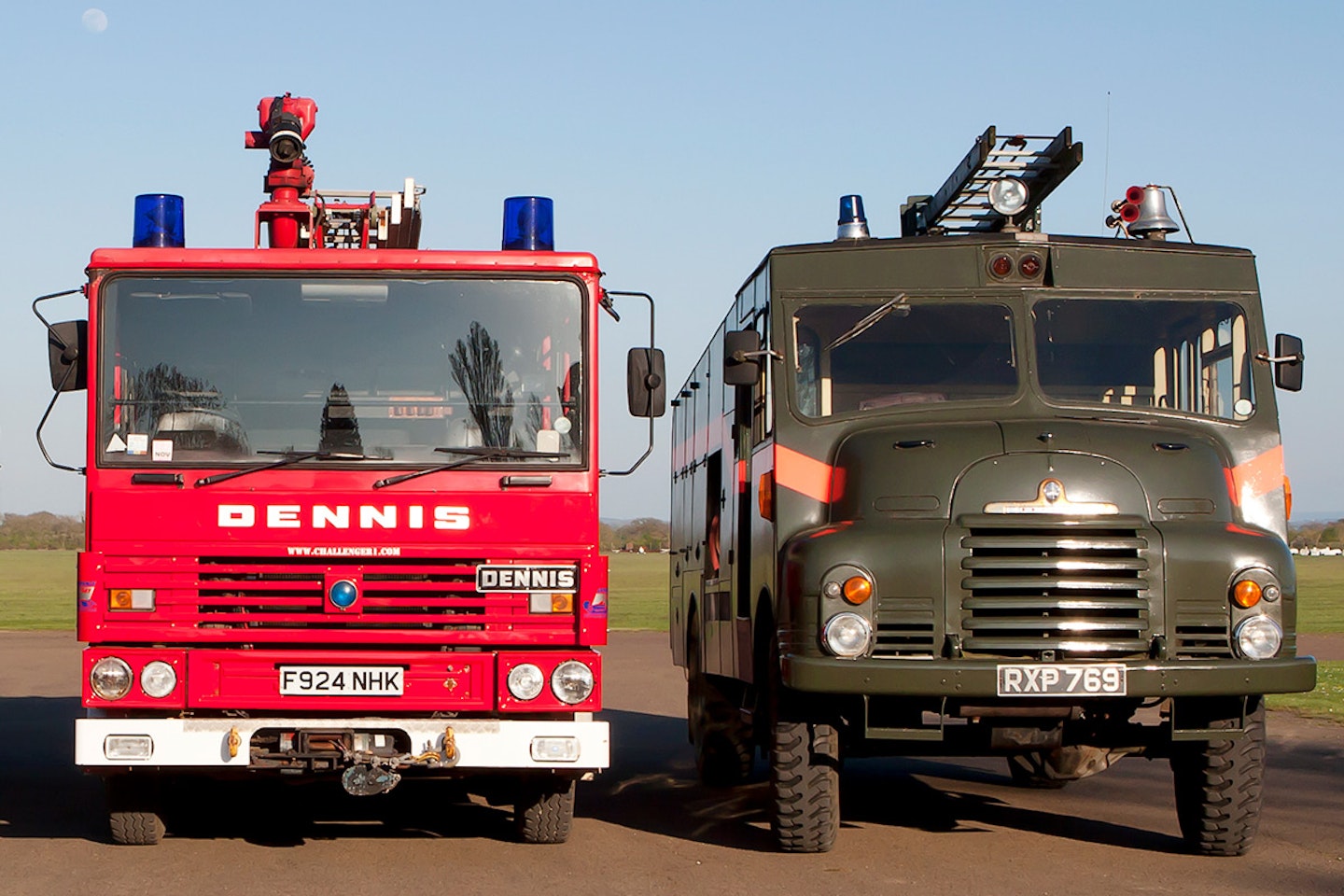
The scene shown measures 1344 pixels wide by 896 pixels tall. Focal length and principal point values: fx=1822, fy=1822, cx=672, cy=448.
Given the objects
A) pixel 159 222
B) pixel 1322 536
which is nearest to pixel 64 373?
pixel 159 222

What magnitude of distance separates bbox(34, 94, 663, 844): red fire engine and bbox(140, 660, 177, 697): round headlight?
10mm

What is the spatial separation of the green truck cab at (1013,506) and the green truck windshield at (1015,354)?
0.05 ft

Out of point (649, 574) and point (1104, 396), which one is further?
point (649, 574)

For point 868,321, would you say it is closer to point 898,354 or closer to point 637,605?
point 898,354

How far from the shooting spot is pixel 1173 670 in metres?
8.77

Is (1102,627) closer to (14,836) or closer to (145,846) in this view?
(145,846)

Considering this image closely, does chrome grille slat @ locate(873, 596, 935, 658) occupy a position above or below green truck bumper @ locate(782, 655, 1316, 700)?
above

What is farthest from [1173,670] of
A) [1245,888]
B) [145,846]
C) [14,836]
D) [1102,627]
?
[14,836]

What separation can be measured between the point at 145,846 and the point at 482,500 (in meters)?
2.63

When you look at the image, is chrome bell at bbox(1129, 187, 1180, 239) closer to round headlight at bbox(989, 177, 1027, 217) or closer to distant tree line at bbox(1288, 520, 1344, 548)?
round headlight at bbox(989, 177, 1027, 217)

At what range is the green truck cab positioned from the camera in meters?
8.90

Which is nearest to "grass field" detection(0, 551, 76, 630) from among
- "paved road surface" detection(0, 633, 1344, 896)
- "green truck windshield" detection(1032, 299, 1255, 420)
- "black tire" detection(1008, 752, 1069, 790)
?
"paved road surface" detection(0, 633, 1344, 896)

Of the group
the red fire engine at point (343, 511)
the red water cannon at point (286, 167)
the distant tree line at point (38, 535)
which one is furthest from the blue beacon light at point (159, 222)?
the distant tree line at point (38, 535)

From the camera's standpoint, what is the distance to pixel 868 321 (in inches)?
398
